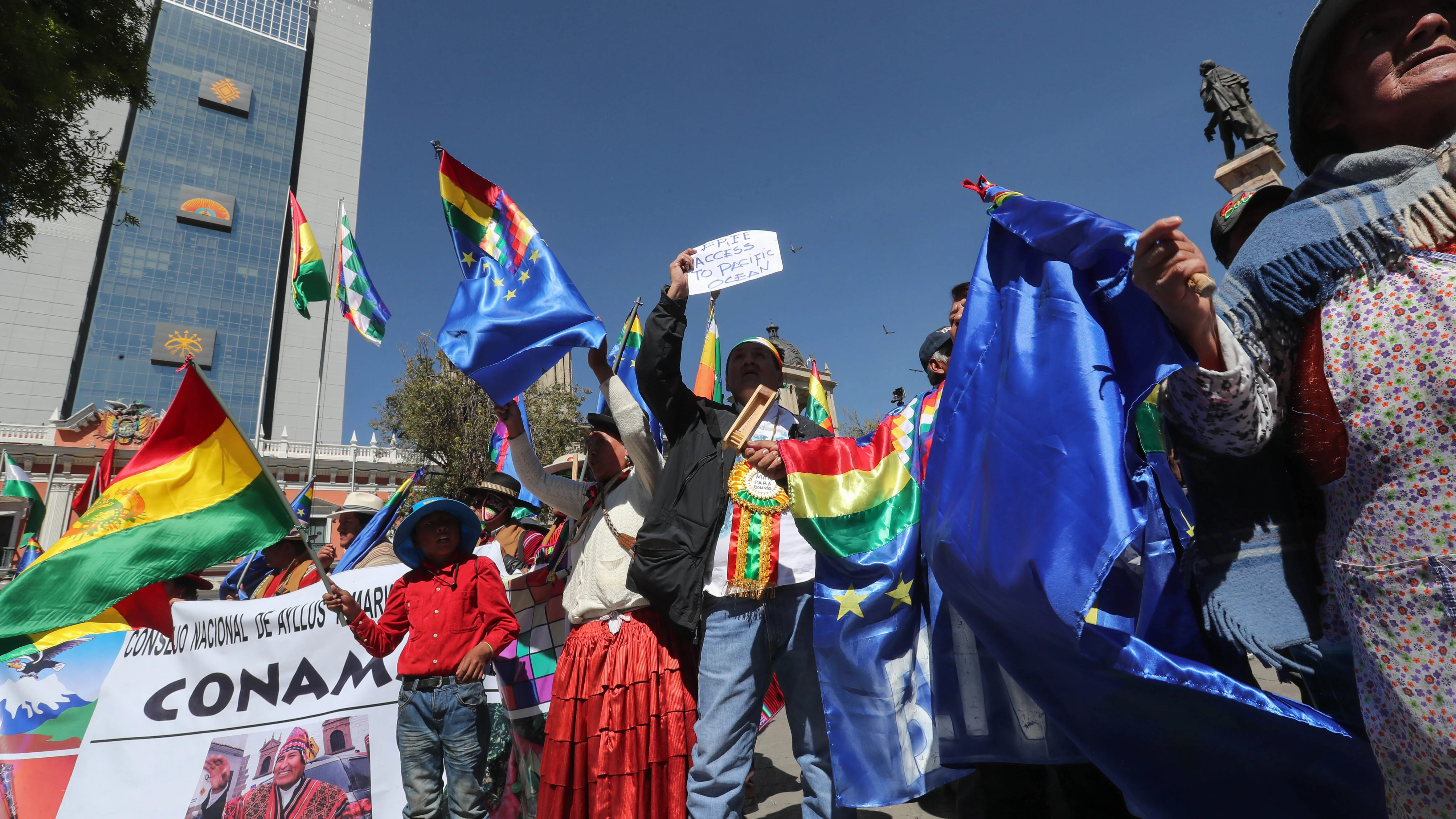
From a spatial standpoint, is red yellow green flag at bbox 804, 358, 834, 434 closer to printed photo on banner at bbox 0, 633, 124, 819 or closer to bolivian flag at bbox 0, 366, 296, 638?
bolivian flag at bbox 0, 366, 296, 638

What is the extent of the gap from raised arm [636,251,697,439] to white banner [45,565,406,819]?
2.35m

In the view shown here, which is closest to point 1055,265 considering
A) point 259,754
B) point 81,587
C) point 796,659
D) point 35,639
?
point 796,659

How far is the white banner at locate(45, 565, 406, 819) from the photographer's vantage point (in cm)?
365

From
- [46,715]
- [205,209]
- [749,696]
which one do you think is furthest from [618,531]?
[205,209]

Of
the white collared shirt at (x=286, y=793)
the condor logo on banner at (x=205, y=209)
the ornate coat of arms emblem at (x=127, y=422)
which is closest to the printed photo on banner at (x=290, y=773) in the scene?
the white collared shirt at (x=286, y=793)

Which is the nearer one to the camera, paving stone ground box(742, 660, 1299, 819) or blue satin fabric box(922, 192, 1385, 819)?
blue satin fabric box(922, 192, 1385, 819)

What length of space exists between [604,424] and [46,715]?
3515mm

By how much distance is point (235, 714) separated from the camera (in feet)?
12.6

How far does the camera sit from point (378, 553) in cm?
469

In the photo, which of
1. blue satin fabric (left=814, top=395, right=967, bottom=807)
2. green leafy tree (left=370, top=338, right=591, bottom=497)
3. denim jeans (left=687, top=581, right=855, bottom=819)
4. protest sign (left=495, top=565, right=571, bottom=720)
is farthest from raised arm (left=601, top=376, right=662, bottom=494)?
green leafy tree (left=370, top=338, right=591, bottom=497)

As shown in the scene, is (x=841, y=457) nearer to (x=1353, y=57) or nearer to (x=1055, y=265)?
(x=1055, y=265)

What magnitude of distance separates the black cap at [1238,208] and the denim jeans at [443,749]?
319cm

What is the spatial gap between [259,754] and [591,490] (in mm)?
2258

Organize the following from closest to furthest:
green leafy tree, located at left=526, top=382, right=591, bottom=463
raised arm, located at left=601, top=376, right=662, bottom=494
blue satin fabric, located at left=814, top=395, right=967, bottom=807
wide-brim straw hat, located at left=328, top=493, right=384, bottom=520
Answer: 1. blue satin fabric, located at left=814, top=395, right=967, bottom=807
2. raised arm, located at left=601, top=376, right=662, bottom=494
3. wide-brim straw hat, located at left=328, top=493, right=384, bottom=520
4. green leafy tree, located at left=526, top=382, right=591, bottom=463
